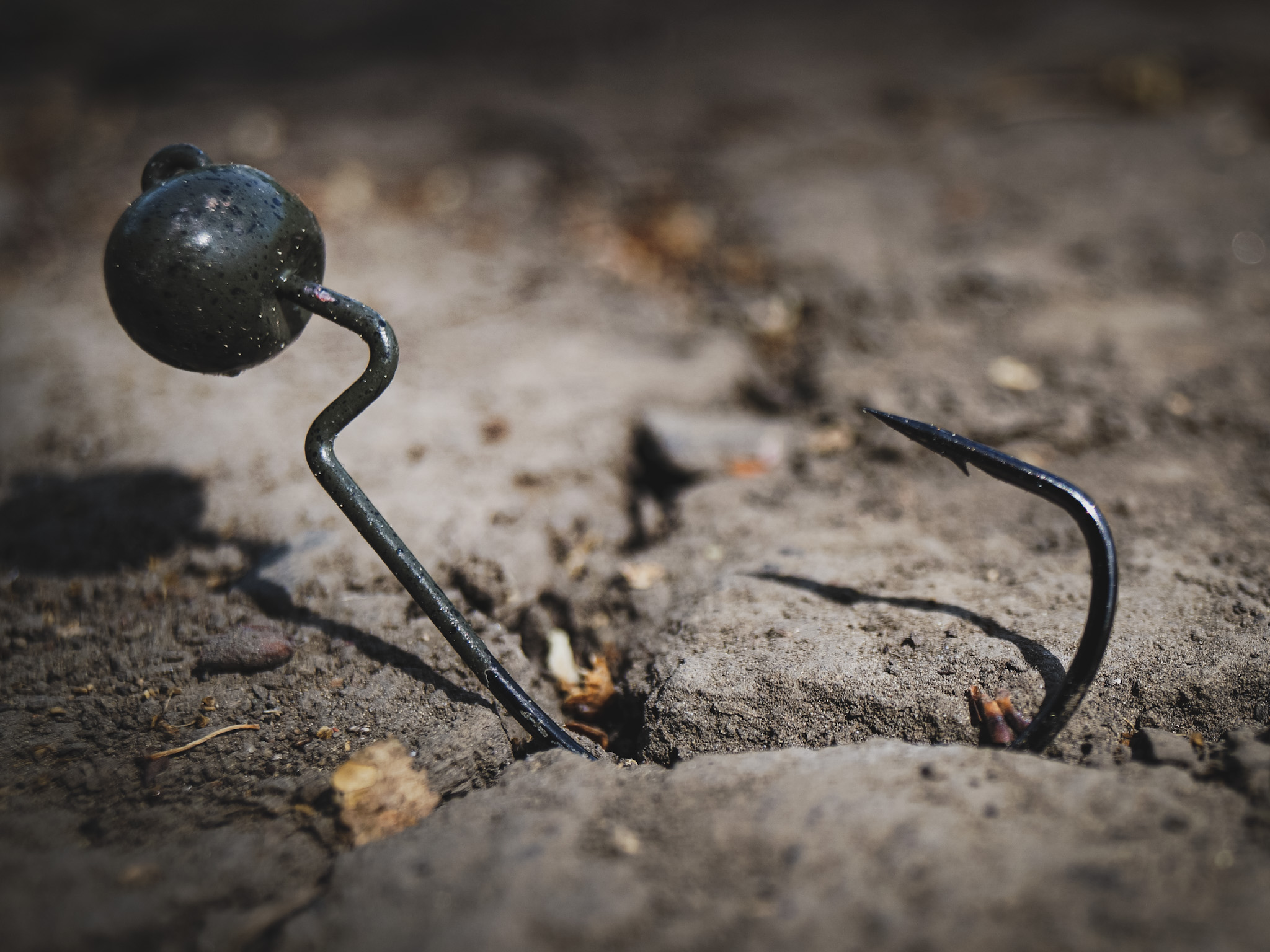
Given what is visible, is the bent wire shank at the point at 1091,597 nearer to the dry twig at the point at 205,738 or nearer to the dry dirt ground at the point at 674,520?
the dry dirt ground at the point at 674,520

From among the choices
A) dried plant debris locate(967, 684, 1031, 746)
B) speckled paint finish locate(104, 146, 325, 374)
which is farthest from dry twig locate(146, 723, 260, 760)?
dried plant debris locate(967, 684, 1031, 746)

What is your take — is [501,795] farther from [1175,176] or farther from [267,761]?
[1175,176]

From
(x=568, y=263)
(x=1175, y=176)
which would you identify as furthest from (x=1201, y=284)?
(x=568, y=263)

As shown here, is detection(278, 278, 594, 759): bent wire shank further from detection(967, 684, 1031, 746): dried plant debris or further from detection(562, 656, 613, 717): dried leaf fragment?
detection(967, 684, 1031, 746): dried plant debris

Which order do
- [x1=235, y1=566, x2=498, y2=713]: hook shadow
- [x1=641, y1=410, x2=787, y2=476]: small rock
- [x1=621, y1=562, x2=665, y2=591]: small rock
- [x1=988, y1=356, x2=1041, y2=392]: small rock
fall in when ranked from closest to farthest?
[x1=235, y1=566, x2=498, y2=713]: hook shadow < [x1=621, y1=562, x2=665, y2=591]: small rock < [x1=641, y1=410, x2=787, y2=476]: small rock < [x1=988, y1=356, x2=1041, y2=392]: small rock

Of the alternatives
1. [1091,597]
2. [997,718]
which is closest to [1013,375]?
[1091,597]

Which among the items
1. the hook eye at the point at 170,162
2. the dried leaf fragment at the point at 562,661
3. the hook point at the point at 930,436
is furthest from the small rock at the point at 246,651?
the hook point at the point at 930,436
